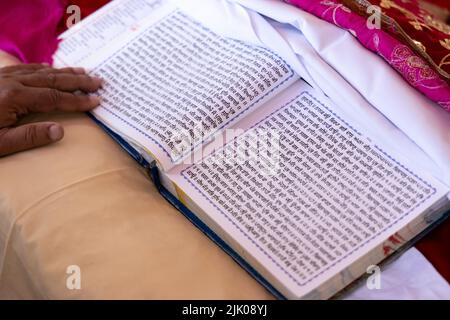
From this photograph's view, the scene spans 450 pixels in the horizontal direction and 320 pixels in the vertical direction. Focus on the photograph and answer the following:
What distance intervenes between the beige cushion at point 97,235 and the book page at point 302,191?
40 mm

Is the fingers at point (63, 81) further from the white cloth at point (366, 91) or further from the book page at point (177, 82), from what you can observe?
the white cloth at point (366, 91)

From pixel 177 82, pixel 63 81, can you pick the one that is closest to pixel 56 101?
pixel 63 81

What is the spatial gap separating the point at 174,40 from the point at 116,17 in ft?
0.51

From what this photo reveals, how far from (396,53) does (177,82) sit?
30 cm

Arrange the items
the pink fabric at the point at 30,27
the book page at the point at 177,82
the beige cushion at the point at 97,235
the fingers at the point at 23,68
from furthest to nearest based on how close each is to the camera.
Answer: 1. the pink fabric at the point at 30,27
2. the fingers at the point at 23,68
3. the book page at the point at 177,82
4. the beige cushion at the point at 97,235

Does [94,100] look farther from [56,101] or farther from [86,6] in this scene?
[86,6]

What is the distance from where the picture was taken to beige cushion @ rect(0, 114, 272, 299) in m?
0.60

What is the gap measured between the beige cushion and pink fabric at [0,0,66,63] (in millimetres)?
238

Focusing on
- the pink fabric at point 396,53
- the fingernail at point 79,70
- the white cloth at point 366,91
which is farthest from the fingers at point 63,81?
the pink fabric at point 396,53

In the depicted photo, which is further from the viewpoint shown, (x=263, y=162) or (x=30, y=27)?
(x=30, y=27)

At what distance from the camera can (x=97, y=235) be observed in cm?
64

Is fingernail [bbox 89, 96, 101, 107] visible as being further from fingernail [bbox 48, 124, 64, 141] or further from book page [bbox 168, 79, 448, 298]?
book page [bbox 168, 79, 448, 298]

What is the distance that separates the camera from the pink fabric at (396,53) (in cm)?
67

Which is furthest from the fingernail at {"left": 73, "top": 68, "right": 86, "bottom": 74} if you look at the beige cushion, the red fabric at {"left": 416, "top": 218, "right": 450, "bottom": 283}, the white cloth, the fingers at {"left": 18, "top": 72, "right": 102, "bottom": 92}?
the red fabric at {"left": 416, "top": 218, "right": 450, "bottom": 283}
